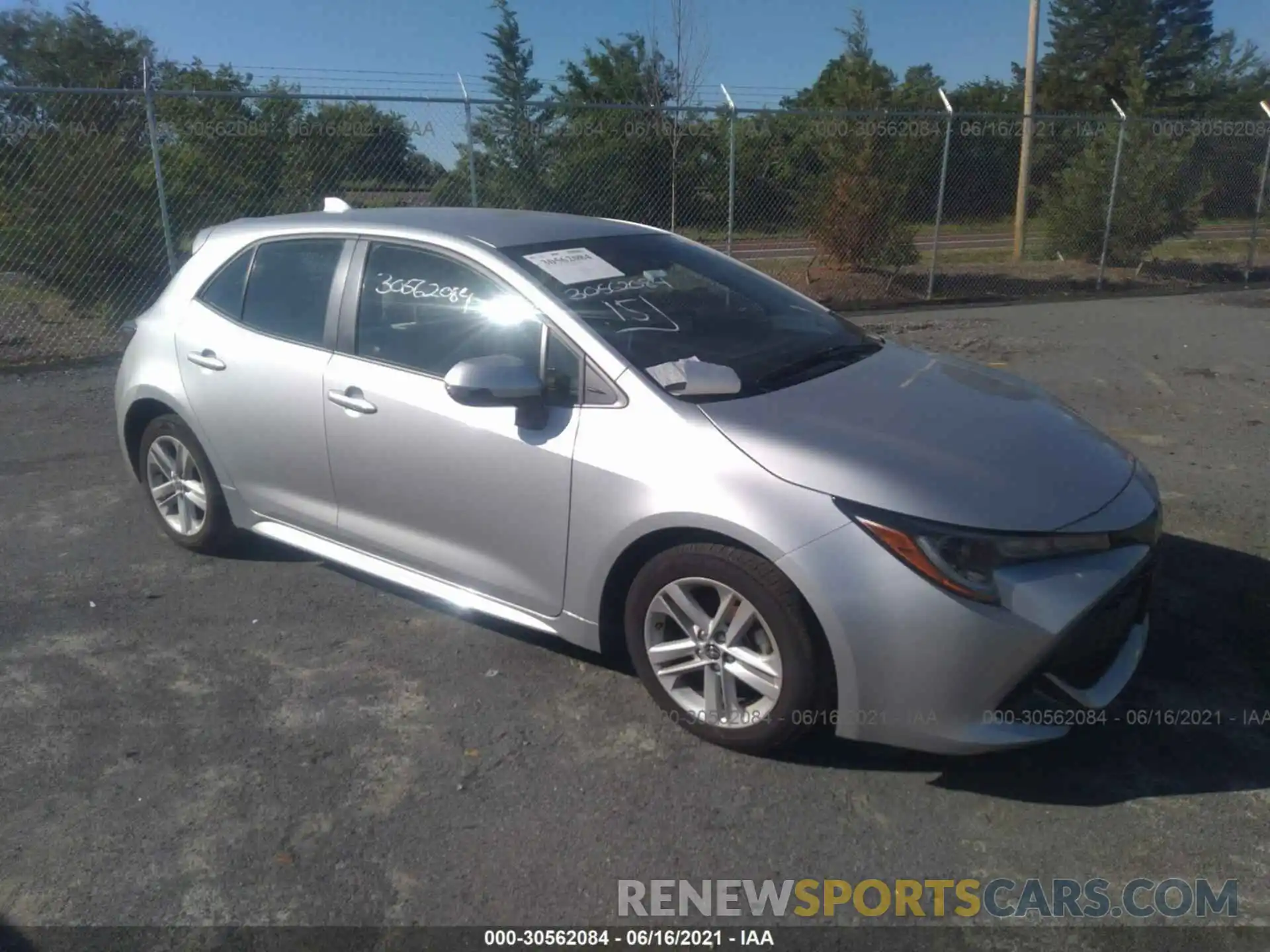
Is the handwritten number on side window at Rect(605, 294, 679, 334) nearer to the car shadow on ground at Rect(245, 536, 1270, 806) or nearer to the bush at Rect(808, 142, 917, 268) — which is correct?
the car shadow on ground at Rect(245, 536, 1270, 806)

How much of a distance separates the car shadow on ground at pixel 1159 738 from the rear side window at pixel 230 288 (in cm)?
175

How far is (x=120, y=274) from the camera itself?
34.1 feet

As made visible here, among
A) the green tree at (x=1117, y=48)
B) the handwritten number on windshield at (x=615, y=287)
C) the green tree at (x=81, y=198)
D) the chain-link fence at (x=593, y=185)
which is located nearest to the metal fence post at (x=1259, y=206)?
the chain-link fence at (x=593, y=185)

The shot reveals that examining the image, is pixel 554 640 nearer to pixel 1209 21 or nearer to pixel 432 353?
pixel 432 353

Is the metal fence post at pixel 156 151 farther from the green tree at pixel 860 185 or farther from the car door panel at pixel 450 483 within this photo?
the green tree at pixel 860 185

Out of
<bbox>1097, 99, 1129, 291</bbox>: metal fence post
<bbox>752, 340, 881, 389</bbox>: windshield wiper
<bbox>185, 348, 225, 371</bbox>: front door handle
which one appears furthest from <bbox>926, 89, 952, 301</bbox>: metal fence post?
<bbox>185, 348, 225, 371</bbox>: front door handle

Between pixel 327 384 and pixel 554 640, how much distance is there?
134 cm

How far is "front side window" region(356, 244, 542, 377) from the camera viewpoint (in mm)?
3686

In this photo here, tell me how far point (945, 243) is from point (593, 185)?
→ 14757 mm

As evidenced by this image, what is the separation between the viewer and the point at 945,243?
80.0 ft

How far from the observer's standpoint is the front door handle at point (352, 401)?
12.9 ft

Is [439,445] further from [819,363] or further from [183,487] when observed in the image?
[183,487]

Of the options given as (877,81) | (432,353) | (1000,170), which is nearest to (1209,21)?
(1000,170)

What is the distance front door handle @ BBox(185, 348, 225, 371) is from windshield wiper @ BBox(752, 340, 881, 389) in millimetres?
2399
